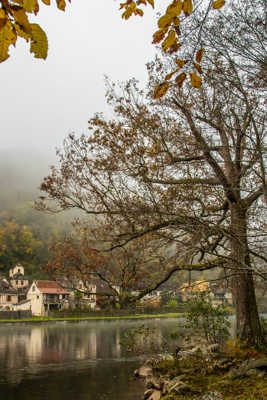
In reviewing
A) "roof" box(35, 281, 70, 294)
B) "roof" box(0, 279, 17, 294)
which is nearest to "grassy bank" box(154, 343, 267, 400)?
"roof" box(35, 281, 70, 294)

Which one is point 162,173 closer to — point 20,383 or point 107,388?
point 107,388

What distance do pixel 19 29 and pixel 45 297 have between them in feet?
199

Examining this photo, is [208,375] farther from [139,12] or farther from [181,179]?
[139,12]

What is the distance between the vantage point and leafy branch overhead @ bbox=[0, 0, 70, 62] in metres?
2.13

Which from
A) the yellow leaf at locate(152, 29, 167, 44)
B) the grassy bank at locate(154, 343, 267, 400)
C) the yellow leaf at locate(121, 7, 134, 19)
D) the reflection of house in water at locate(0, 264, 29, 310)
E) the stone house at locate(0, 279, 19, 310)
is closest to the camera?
the yellow leaf at locate(152, 29, 167, 44)

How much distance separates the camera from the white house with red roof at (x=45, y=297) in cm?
5819

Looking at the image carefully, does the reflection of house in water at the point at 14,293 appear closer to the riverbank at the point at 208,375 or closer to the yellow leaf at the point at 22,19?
Result: the riverbank at the point at 208,375

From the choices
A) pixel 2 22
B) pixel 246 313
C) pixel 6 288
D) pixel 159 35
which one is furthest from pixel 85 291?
pixel 6 288

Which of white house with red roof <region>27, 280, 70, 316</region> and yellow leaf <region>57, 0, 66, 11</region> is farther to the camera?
white house with red roof <region>27, 280, 70, 316</region>

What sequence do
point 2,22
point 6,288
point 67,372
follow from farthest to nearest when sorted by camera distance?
point 6,288 → point 67,372 → point 2,22

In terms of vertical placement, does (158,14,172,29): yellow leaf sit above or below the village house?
above

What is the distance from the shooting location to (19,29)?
88.0 inches

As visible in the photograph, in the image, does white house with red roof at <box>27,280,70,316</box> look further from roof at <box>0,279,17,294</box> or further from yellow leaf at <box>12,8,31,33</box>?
yellow leaf at <box>12,8,31,33</box>

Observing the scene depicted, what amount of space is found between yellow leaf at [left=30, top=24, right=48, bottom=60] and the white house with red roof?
5805 centimetres
